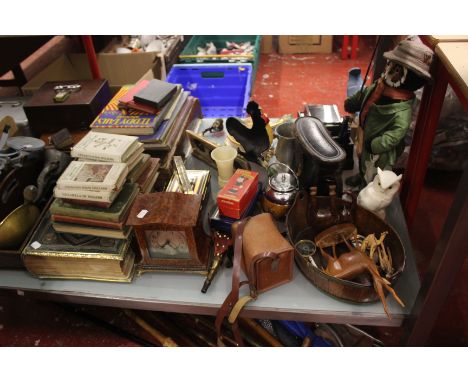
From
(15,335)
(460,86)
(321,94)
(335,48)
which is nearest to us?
(460,86)

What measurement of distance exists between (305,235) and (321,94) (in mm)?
2404

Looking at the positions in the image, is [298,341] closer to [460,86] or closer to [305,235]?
[305,235]

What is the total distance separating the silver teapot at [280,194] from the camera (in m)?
1.29

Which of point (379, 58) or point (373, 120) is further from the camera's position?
point (379, 58)

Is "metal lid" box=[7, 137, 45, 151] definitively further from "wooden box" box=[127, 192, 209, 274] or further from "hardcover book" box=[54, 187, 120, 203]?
"wooden box" box=[127, 192, 209, 274]

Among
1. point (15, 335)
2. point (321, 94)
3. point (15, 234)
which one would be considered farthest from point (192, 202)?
point (321, 94)

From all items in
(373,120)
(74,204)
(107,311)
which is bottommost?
(107,311)

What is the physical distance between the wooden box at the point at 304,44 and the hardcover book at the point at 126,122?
9.88ft

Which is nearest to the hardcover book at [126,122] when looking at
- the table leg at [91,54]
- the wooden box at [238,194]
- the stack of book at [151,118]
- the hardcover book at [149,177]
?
the stack of book at [151,118]

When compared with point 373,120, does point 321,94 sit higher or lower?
lower

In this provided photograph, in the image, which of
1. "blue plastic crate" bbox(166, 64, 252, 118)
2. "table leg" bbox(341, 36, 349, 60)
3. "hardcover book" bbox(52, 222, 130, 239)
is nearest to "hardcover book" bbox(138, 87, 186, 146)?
"hardcover book" bbox(52, 222, 130, 239)

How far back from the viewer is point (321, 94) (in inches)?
135

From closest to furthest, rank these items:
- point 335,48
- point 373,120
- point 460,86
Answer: point 460,86 < point 373,120 < point 335,48

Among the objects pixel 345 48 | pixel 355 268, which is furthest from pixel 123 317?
pixel 345 48
